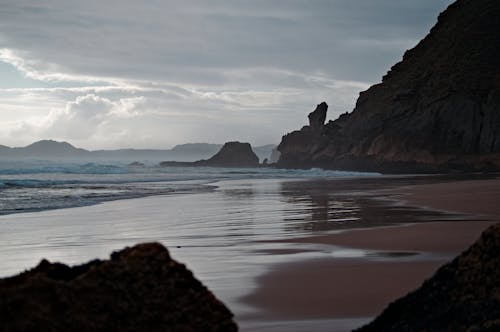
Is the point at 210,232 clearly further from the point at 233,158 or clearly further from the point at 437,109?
the point at 233,158

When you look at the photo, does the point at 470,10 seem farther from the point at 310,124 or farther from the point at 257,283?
the point at 257,283

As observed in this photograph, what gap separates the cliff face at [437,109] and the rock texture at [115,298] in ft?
138

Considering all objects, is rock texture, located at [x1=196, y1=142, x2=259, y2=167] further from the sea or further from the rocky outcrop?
the sea

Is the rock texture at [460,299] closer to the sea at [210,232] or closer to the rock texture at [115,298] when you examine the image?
the sea at [210,232]

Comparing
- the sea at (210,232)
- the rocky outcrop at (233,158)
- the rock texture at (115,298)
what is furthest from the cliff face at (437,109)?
the rock texture at (115,298)

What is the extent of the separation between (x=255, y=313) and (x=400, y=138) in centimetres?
4874

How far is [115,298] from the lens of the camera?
8.83 ft

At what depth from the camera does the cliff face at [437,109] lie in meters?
45.7

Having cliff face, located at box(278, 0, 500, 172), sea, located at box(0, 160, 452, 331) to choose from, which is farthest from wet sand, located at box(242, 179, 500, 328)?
cliff face, located at box(278, 0, 500, 172)

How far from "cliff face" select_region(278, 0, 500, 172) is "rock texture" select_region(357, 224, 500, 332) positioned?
4117 centimetres

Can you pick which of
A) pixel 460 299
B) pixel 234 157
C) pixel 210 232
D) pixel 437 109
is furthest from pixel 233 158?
pixel 460 299

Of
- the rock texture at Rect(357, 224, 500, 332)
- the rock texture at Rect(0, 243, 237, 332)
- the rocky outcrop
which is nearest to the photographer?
the rock texture at Rect(0, 243, 237, 332)

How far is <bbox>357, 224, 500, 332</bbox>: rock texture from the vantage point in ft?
9.83

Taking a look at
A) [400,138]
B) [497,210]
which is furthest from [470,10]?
[497,210]
